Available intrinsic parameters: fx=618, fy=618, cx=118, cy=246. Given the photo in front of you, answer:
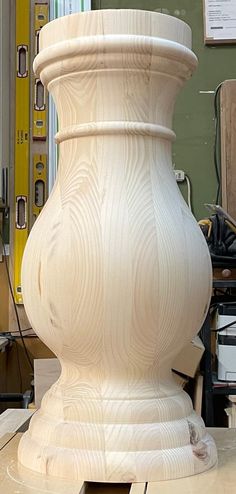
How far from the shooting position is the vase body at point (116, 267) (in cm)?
46

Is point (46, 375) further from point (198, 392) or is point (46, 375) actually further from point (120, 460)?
point (120, 460)

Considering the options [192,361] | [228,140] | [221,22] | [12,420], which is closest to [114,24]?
[12,420]

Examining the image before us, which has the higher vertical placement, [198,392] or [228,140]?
[228,140]

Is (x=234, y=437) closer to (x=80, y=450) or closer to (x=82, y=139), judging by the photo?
(x=80, y=450)

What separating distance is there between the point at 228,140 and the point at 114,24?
2204 mm

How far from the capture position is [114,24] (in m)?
0.47

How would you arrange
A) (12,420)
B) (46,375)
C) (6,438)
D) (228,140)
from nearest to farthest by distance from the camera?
1. (6,438)
2. (12,420)
3. (46,375)
4. (228,140)

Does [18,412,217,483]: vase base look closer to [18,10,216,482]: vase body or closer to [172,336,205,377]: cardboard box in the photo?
[18,10,216,482]: vase body

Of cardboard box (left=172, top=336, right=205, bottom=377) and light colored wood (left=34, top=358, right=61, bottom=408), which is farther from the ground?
light colored wood (left=34, top=358, right=61, bottom=408)

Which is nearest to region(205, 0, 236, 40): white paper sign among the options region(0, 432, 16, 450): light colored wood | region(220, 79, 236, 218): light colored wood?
region(220, 79, 236, 218): light colored wood

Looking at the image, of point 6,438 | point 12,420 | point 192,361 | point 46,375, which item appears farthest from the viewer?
point 192,361

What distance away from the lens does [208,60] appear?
269 cm

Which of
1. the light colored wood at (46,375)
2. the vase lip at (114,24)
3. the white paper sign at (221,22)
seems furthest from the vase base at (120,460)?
the white paper sign at (221,22)

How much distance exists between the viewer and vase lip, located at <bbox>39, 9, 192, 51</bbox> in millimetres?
466
